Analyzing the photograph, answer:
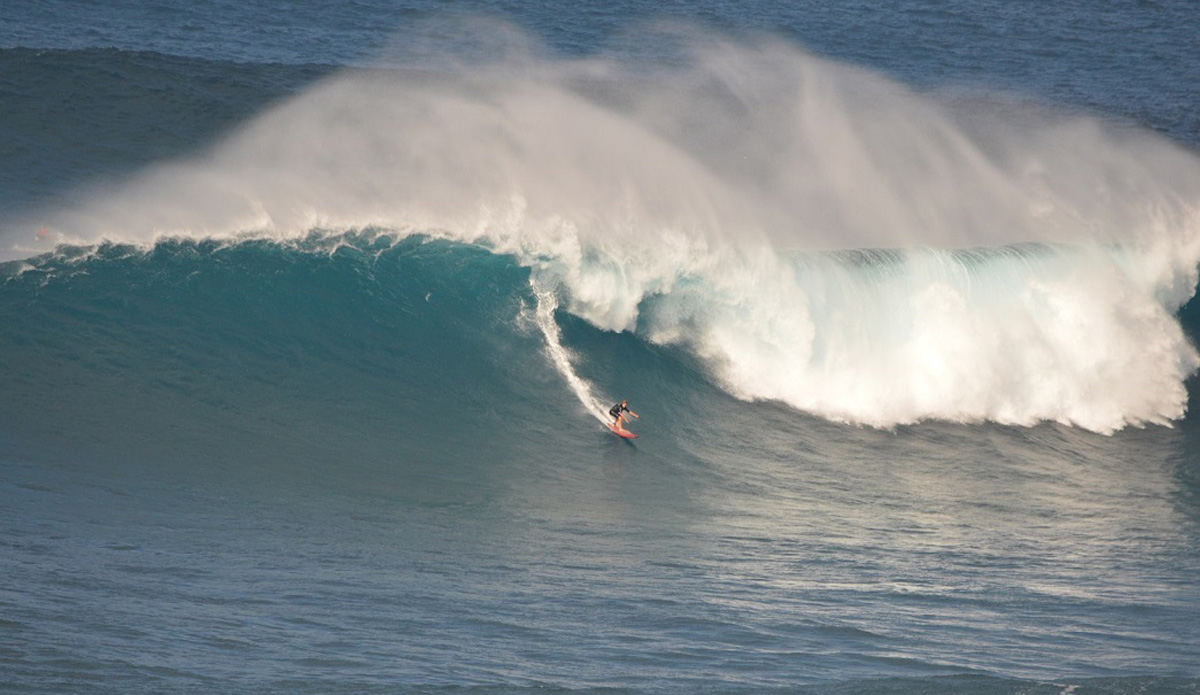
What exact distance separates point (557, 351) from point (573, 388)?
717 millimetres

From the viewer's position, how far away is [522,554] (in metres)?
10.7

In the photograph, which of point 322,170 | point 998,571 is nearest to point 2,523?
point 998,571

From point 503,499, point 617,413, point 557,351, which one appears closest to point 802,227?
point 557,351

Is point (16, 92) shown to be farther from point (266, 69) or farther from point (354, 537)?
point (354, 537)

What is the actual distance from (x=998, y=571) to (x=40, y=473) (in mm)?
8518

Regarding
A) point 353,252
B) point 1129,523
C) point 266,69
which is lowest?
point 1129,523

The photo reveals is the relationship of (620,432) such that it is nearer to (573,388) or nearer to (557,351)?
(573,388)

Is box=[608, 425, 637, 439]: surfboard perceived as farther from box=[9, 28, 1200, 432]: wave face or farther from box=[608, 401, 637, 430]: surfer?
box=[9, 28, 1200, 432]: wave face

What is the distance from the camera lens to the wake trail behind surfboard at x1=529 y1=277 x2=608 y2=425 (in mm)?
14766

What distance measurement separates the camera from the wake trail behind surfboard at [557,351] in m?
14.8

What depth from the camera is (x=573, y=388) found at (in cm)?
1498

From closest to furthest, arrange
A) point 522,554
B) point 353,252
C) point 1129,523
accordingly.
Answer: point 522,554 < point 1129,523 < point 353,252

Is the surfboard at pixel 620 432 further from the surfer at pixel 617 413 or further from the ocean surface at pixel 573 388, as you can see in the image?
the ocean surface at pixel 573 388

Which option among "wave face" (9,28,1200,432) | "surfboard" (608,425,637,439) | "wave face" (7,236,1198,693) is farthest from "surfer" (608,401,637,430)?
"wave face" (9,28,1200,432)
